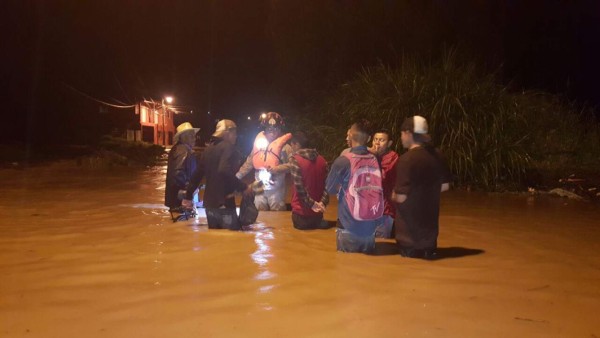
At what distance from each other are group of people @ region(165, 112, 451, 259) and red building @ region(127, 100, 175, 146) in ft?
115

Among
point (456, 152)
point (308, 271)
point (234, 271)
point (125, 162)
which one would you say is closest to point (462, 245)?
point (308, 271)

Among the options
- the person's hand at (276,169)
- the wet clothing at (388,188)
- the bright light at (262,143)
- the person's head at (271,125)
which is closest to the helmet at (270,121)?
the person's head at (271,125)

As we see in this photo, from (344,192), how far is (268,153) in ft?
10.4

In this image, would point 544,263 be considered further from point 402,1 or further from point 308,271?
point 402,1

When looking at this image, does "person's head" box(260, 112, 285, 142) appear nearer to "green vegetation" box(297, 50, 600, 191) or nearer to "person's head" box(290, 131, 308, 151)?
"person's head" box(290, 131, 308, 151)

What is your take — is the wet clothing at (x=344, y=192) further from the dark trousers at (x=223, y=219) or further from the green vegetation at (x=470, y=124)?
the green vegetation at (x=470, y=124)

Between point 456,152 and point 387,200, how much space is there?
21.5ft

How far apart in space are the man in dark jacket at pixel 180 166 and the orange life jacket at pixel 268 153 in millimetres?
1177

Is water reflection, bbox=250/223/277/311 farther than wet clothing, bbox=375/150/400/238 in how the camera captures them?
No

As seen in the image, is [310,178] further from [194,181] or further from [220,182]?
[194,181]

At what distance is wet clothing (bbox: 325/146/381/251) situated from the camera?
586 centimetres

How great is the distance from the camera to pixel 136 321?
152 inches

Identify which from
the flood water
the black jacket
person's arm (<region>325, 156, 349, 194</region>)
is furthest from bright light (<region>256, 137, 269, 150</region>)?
person's arm (<region>325, 156, 349, 194</region>)

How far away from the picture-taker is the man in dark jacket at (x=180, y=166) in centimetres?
809
